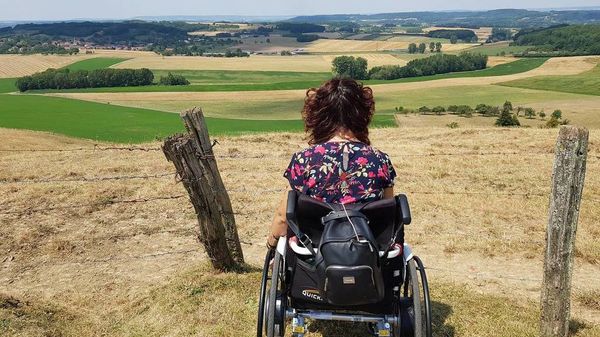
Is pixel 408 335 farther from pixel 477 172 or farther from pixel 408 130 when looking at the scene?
pixel 408 130

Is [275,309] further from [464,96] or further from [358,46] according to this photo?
[358,46]

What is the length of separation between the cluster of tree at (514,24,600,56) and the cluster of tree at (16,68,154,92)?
76665 millimetres

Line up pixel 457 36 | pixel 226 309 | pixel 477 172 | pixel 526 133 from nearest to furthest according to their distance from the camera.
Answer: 1. pixel 226 309
2. pixel 477 172
3. pixel 526 133
4. pixel 457 36

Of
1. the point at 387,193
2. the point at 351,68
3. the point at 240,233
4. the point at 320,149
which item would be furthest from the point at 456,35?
the point at 320,149

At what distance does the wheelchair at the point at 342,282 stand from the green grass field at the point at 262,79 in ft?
206

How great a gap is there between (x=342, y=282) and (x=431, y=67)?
84.7 metres

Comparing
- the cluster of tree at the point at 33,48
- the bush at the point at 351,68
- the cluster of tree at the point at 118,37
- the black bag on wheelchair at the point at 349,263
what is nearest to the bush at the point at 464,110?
the bush at the point at 351,68

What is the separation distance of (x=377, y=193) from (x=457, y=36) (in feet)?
602

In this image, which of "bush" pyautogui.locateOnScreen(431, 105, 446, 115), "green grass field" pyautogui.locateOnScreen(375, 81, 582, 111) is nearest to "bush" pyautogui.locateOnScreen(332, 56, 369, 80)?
"green grass field" pyautogui.locateOnScreen(375, 81, 582, 111)

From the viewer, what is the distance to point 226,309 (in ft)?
16.5

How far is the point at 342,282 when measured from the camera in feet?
9.95

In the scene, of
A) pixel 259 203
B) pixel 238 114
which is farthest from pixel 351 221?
pixel 238 114

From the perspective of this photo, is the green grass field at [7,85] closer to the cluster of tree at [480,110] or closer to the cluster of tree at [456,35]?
the cluster of tree at [480,110]

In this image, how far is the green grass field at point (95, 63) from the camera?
87912 mm
